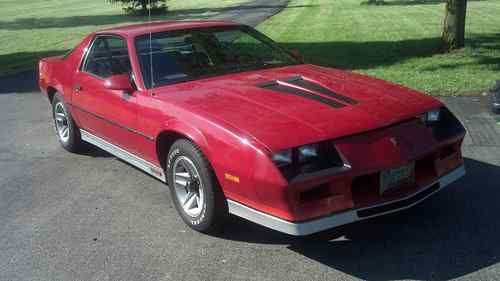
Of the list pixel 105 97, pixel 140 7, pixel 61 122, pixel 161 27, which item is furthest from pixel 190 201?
pixel 140 7

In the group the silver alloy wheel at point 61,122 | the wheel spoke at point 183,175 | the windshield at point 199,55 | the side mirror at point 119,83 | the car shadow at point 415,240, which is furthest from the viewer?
the silver alloy wheel at point 61,122

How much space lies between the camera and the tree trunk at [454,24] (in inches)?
445

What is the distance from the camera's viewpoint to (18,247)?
4.14 meters

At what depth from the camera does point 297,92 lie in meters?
4.24

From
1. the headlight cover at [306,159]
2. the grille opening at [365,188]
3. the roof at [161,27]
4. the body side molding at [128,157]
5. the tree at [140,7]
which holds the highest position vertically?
the roof at [161,27]

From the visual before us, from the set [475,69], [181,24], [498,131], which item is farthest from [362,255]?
[475,69]

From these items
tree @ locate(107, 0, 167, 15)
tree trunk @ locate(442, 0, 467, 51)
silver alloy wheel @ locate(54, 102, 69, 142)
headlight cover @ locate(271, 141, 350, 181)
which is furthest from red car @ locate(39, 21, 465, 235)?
tree @ locate(107, 0, 167, 15)

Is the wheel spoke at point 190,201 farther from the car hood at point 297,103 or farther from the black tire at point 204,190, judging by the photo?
the car hood at point 297,103

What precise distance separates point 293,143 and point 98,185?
2612 mm

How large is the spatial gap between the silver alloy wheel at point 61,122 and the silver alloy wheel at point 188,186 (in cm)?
257

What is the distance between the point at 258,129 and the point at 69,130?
3327 mm

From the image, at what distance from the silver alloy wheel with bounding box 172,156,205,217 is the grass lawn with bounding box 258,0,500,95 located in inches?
204

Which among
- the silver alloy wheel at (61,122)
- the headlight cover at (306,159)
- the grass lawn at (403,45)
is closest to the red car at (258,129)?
the headlight cover at (306,159)

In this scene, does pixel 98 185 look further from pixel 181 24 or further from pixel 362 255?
pixel 362 255
